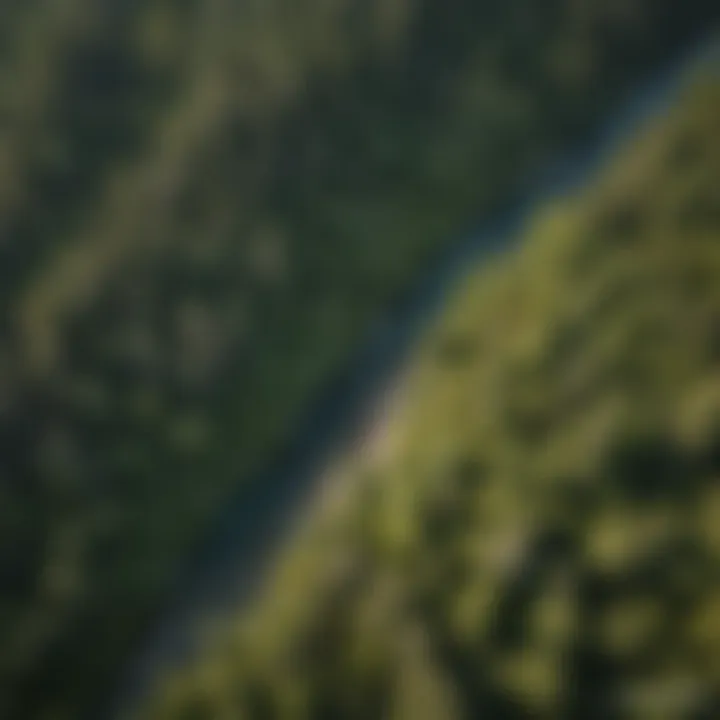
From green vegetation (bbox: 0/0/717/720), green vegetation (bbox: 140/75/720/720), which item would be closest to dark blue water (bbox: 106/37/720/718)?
green vegetation (bbox: 0/0/717/720)

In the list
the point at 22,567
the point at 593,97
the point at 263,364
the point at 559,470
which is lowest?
the point at 559,470

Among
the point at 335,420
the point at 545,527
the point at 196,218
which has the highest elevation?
the point at 196,218

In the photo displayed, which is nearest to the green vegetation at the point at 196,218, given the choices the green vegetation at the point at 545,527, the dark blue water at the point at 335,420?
the dark blue water at the point at 335,420

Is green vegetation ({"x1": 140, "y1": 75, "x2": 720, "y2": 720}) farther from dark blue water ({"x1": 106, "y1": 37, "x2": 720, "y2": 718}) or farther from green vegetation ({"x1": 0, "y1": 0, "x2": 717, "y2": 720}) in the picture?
green vegetation ({"x1": 0, "y1": 0, "x2": 717, "y2": 720})

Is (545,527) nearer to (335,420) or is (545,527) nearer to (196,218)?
(335,420)

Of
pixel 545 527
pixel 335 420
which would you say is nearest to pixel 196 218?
pixel 335 420

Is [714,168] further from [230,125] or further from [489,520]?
[230,125]

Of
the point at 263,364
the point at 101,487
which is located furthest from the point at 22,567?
the point at 263,364
